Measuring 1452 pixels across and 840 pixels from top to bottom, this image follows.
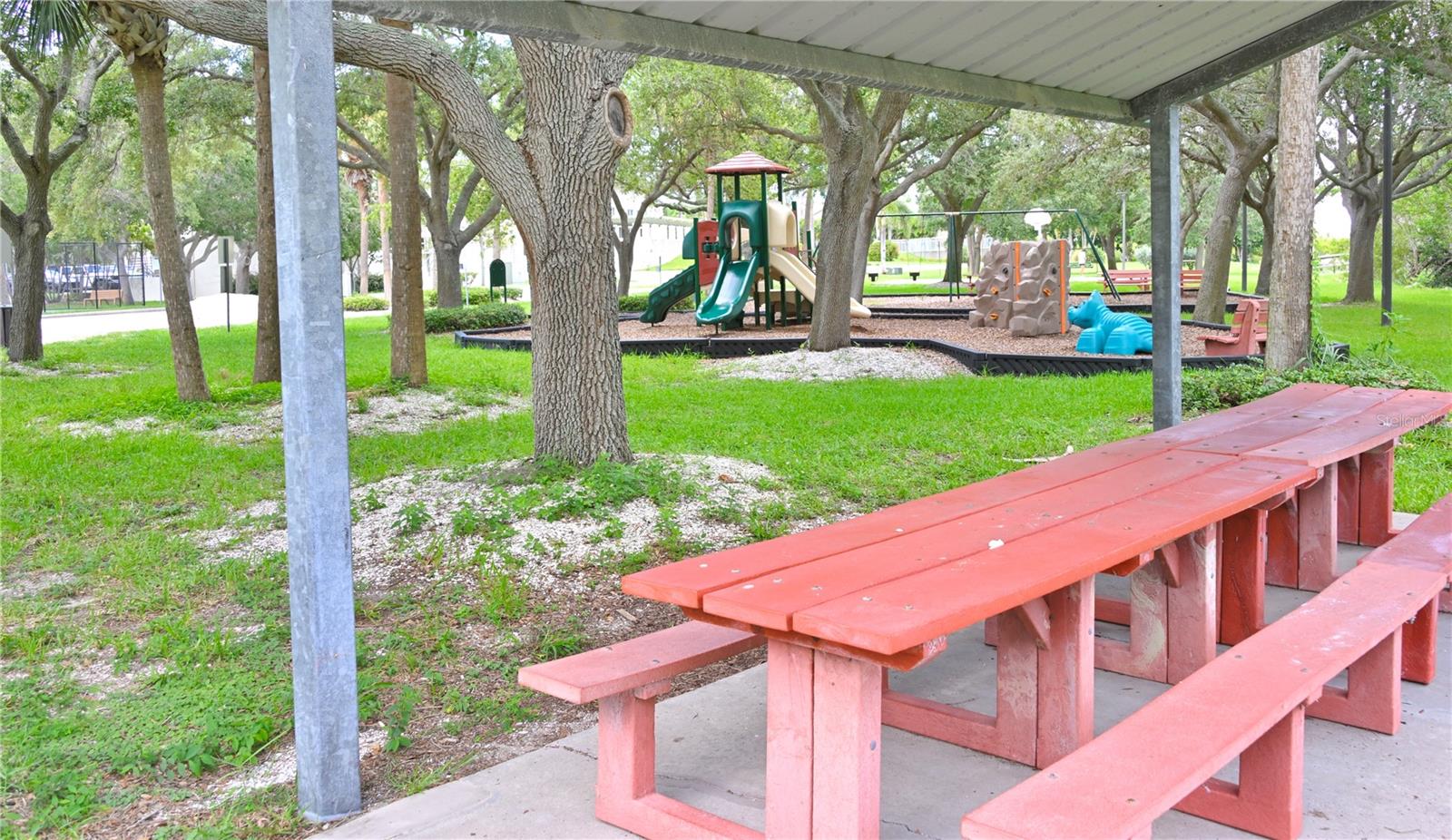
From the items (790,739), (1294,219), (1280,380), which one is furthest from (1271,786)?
(1294,219)

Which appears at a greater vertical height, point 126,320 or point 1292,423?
point 126,320

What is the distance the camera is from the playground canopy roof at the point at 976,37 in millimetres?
3967

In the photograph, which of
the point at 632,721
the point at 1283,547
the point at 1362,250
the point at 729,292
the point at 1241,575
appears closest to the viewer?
the point at 632,721

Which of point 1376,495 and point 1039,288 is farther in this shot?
point 1039,288

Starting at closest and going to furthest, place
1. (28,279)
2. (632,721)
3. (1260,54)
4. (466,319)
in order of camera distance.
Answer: (632,721), (1260,54), (28,279), (466,319)

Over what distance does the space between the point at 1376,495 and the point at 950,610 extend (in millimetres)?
4595

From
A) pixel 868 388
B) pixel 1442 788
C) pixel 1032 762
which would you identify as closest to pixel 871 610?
pixel 1032 762

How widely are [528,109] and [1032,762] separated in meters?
5.01

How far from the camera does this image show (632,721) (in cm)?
321

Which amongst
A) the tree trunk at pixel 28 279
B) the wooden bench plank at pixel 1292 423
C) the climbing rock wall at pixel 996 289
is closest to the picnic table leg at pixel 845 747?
the wooden bench plank at pixel 1292 423

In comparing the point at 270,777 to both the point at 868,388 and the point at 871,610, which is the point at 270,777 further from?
the point at 868,388

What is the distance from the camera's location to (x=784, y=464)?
26.9 feet

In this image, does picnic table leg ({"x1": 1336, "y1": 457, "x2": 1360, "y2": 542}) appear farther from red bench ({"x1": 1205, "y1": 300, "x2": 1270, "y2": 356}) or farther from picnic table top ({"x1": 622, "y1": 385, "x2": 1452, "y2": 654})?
red bench ({"x1": 1205, "y1": 300, "x2": 1270, "y2": 356})

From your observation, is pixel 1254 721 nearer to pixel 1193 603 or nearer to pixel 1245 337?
pixel 1193 603
